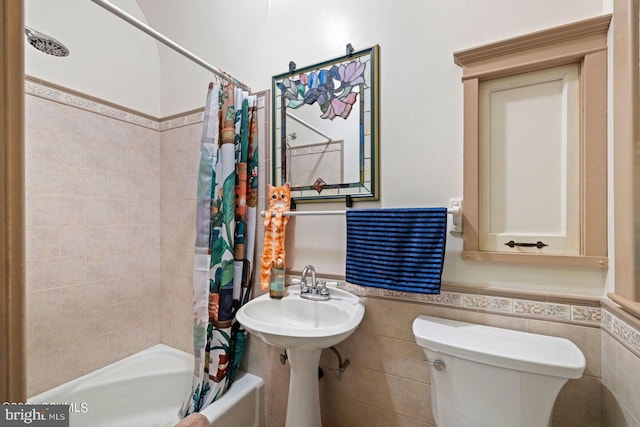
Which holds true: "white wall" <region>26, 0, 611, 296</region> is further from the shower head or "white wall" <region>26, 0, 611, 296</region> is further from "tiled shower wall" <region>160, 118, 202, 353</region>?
"tiled shower wall" <region>160, 118, 202, 353</region>

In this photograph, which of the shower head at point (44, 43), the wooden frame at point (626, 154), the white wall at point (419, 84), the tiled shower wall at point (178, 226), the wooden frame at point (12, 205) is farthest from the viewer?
the tiled shower wall at point (178, 226)

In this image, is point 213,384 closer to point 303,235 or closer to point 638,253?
point 303,235

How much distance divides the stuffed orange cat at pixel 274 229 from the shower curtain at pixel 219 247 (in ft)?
0.44

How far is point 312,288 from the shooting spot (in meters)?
1.34

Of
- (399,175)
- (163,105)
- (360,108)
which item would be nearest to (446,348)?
(399,175)

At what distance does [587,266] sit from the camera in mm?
930

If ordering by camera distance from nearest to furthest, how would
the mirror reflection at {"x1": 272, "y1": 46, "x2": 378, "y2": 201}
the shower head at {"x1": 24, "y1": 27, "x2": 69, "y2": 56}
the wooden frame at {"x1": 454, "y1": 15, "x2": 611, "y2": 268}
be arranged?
the wooden frame at {"x1": 454, "y1": 15, "x2": 611, "y2": 268}, the shower head at {"x1": 24, "y1": 27, "x2": 69, "y2": 56}, the mirror reflection at {"x1": 272, "y1": 46, "x2": 378, "y2": 201}

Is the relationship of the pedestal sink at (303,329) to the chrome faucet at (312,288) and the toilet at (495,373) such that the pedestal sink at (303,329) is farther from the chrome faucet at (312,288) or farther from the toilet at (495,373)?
the toilet at (495,373)

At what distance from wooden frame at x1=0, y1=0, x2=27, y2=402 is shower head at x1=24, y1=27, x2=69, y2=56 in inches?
52.0

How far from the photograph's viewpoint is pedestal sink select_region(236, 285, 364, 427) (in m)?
1.00

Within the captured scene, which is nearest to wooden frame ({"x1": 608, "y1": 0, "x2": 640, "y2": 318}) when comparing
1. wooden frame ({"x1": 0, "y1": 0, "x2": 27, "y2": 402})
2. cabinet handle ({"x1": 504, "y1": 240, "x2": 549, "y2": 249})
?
cabinet handle ({"x1": 504, "y1": 240, "x2": 549, "y2": 249})

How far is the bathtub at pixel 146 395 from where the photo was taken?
55.0 inches

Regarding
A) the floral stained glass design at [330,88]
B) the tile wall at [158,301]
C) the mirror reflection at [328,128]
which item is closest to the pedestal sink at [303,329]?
the tile wall at [158,301]

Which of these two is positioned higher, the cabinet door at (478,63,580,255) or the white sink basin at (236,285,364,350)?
the cabinet door at (478,63,580,255)
